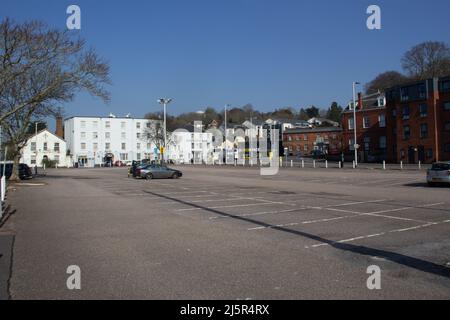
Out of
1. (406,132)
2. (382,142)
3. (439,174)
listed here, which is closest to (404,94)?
(406,132)

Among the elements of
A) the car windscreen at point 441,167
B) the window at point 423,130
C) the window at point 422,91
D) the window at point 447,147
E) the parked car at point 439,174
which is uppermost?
the window at point 422,91

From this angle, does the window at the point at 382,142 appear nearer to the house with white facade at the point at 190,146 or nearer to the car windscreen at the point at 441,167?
the house with white facade at the point at 190,146

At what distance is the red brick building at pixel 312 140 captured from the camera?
327 ft

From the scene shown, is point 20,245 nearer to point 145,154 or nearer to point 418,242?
point 418,242

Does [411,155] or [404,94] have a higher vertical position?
[404,94]

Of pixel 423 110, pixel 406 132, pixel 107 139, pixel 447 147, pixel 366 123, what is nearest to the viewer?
pixel 447 147

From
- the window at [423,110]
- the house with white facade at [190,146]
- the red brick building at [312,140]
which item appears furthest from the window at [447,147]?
the house with white facade at [190,146]

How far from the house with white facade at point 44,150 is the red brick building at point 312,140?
52.4 metres

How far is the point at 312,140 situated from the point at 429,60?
3109 centimetres

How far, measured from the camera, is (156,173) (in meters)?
41.4

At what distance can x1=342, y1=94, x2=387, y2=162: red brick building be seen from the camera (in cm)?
7588

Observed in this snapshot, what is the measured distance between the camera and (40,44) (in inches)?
1225

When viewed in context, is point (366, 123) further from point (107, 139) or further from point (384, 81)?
point (107, 139)
